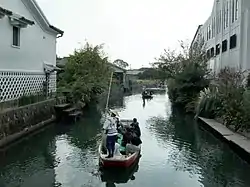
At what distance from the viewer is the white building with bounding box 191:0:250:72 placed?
26.6 metres

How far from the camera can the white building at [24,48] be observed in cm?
1953

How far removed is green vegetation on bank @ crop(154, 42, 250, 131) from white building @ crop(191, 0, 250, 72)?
4.27 ft

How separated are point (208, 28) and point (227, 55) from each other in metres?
14.1

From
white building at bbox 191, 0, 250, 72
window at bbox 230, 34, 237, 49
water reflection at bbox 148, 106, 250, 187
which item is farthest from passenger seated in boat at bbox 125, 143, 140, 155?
window at bbox 230, 34, 237, 49

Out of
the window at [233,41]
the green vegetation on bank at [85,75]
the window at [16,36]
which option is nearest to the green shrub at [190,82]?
the window at [233,41]

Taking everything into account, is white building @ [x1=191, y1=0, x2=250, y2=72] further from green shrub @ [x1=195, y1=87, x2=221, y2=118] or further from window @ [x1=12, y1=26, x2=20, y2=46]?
window @ [x1=12, y1=26, x2=20, y2=46]

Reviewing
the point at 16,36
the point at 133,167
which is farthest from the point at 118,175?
the point at 16,36

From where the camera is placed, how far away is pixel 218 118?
24.2m

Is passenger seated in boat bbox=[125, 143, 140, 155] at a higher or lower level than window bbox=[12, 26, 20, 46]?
lower

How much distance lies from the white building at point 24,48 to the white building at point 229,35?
1353cm

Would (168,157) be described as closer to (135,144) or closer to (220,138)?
(135,144)

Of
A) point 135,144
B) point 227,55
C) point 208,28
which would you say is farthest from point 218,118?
point 208,28

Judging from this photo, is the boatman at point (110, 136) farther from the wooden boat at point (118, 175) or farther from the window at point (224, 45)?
the window at point (224, 45)

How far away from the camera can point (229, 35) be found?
31.0 m
